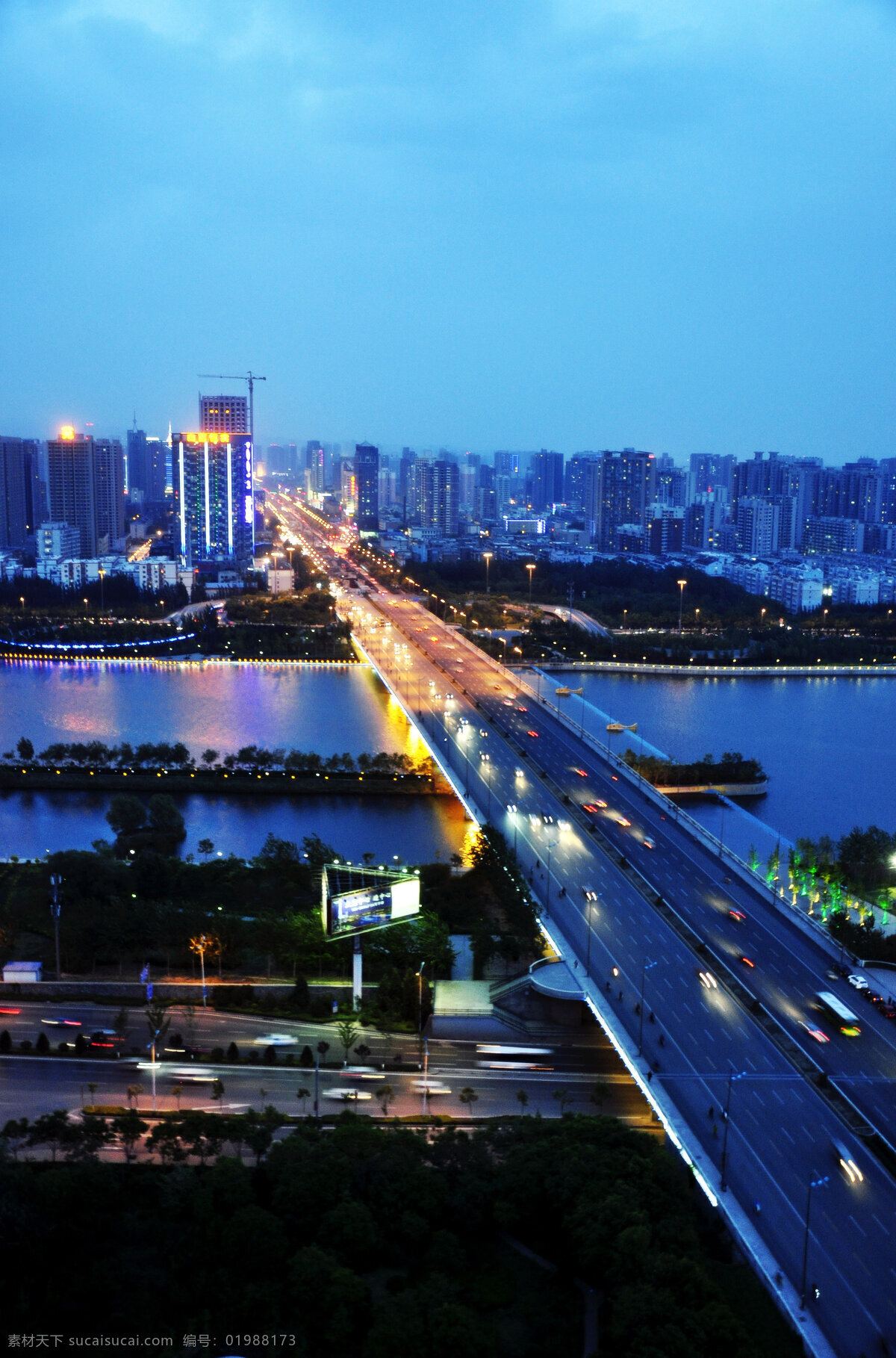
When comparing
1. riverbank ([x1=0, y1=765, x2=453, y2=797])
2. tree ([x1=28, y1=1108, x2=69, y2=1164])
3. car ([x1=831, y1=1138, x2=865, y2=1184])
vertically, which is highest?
car ([x1=831, y1=1138, x2=865, y2=1184])

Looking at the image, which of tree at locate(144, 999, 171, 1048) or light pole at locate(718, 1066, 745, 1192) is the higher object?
light pole at locate(718, 1066, 745, 1192)

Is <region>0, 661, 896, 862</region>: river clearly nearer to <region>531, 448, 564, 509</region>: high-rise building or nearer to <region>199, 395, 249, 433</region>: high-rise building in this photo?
<region>199, 395, 249, 433</region>: high-rise building

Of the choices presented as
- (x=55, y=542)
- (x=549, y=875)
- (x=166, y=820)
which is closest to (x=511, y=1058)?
(x=549, y=875)

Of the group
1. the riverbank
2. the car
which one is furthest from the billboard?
the riverbank

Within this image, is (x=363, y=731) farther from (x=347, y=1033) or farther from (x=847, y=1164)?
(x=847, y=1164)

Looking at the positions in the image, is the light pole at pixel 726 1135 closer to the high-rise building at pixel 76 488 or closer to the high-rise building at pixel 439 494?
the high-rise building at pixel 76 488

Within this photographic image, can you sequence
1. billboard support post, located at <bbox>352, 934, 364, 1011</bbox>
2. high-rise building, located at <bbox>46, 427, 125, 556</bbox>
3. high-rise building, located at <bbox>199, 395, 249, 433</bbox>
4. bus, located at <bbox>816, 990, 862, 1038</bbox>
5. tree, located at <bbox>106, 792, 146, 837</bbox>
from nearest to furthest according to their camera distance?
bus, located at <bbox>816, 990, 862, 1038</bbox>
billboard support post, located at <bbox>352, 934, 364, 1011</bbox>
tree, located at <bbox>106, 792, 146, 837</bbox>
high-rise building, located at <bbox>46, 427, 125, 556</bbox>
high-rise building, located at <bbox>199, 395, 249, 433</bbox>

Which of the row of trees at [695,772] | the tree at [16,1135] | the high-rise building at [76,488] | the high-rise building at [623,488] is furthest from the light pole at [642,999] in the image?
the high-rise building at [623,488]
